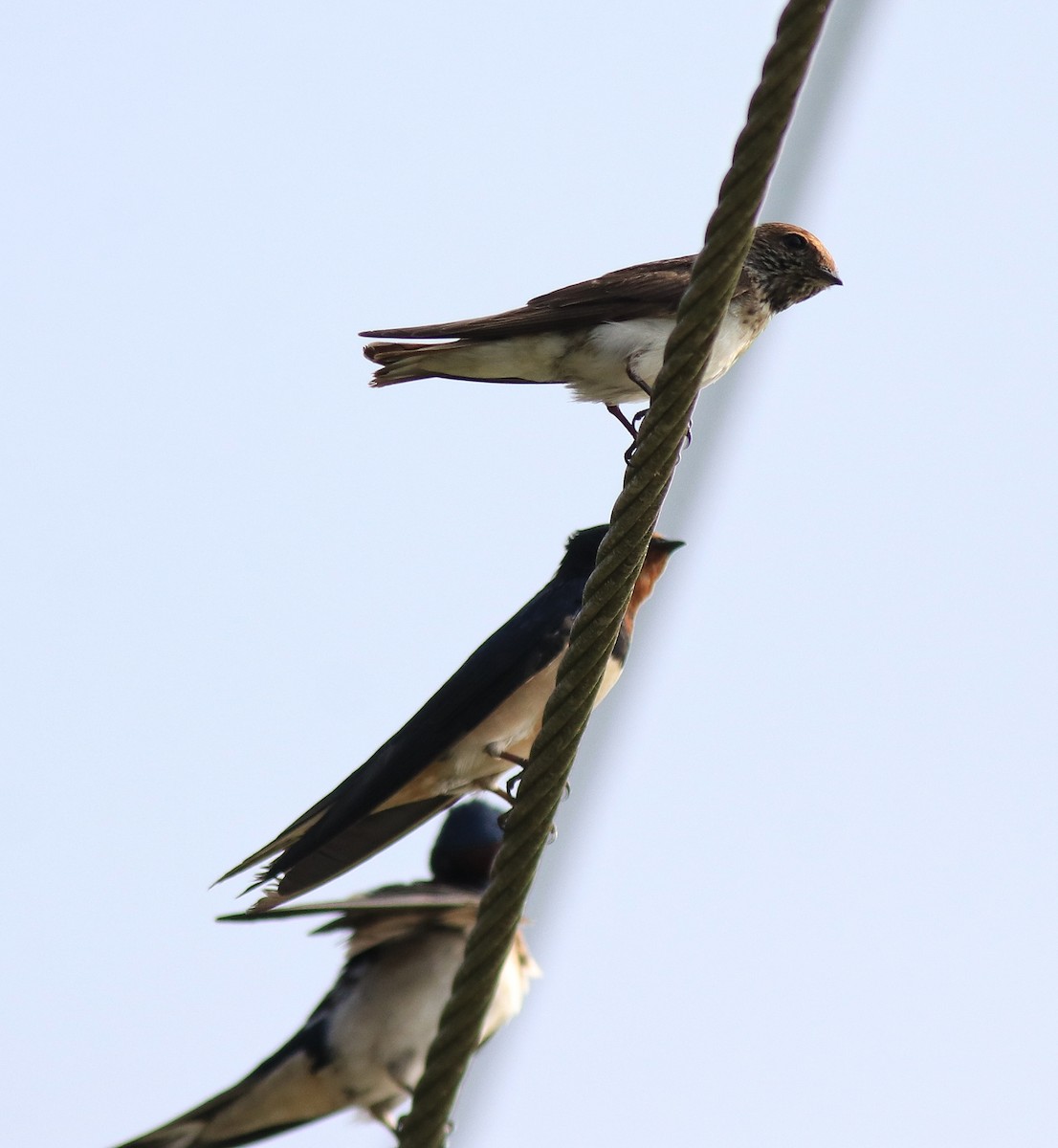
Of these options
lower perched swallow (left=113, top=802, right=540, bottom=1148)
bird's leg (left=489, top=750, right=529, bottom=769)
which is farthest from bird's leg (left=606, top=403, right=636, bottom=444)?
lower perched swallow (left=113, top=802, right=540, bottom=1148)

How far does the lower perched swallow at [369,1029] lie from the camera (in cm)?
517

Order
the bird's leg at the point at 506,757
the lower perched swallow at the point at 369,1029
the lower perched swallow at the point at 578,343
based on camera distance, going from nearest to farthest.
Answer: the bird's leg at the point at 506,757, the lower perched swallow at the point at 578,343, the lower perched swallow at the point at 369,1029

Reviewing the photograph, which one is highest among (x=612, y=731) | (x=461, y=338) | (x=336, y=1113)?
(x=461, y=338)

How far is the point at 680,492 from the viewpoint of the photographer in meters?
3.62

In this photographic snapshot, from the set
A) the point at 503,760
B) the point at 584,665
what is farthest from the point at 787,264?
the point at 584,665

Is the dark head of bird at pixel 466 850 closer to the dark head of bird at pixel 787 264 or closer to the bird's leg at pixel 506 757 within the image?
the bird's leg at pixel 506 757

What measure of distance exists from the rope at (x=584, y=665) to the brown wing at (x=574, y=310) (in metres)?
1.80

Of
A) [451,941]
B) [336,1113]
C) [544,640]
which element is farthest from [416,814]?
[336,1113]

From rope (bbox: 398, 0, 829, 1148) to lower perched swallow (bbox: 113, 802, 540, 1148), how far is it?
99.6 inches

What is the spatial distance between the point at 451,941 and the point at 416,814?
1514 millimetres

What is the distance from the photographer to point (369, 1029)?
5.29 metres

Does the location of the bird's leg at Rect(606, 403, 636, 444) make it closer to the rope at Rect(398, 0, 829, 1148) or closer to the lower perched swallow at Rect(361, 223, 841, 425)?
the lower perched swallow at Rect(361, 223, 841, 425)

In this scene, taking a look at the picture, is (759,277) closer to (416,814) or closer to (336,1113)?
(416,814)

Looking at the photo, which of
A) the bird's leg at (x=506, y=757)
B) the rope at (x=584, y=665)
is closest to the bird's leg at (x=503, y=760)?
the bird's leg at (x=506, y=757)
